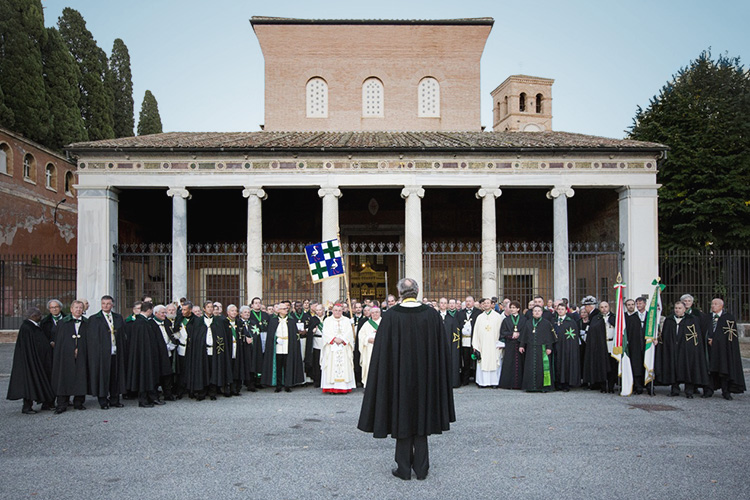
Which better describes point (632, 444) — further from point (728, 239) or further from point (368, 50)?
point (368, 50)

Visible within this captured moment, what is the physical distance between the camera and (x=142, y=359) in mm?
9508

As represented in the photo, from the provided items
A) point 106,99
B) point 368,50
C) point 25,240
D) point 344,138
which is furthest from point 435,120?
point 106,99

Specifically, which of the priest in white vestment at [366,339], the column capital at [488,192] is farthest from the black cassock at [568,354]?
the column capital at [488,192]

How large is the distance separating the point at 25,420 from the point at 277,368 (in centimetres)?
404

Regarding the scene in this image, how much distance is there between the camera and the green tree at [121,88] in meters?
39.2

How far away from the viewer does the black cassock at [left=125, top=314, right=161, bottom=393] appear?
9.47 m

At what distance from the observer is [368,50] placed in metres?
24.2

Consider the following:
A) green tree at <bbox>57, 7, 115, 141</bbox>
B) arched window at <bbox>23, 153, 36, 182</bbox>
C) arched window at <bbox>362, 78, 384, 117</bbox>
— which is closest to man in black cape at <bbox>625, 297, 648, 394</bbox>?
arched window at <bbox>362, 78, 384, 117</bbox>

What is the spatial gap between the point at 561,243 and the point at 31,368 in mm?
13991

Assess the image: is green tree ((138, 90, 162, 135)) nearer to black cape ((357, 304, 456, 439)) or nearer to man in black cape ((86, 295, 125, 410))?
man in black cape ((86, 295, 125, 410))

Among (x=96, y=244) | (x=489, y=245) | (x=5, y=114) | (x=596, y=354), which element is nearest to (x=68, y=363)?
(x=596, y=354)

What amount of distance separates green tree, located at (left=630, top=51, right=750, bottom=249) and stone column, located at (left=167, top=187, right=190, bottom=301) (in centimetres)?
1515

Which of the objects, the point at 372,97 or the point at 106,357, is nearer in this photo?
the point at 106,357

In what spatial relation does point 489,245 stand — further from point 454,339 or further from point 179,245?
point 179,245
